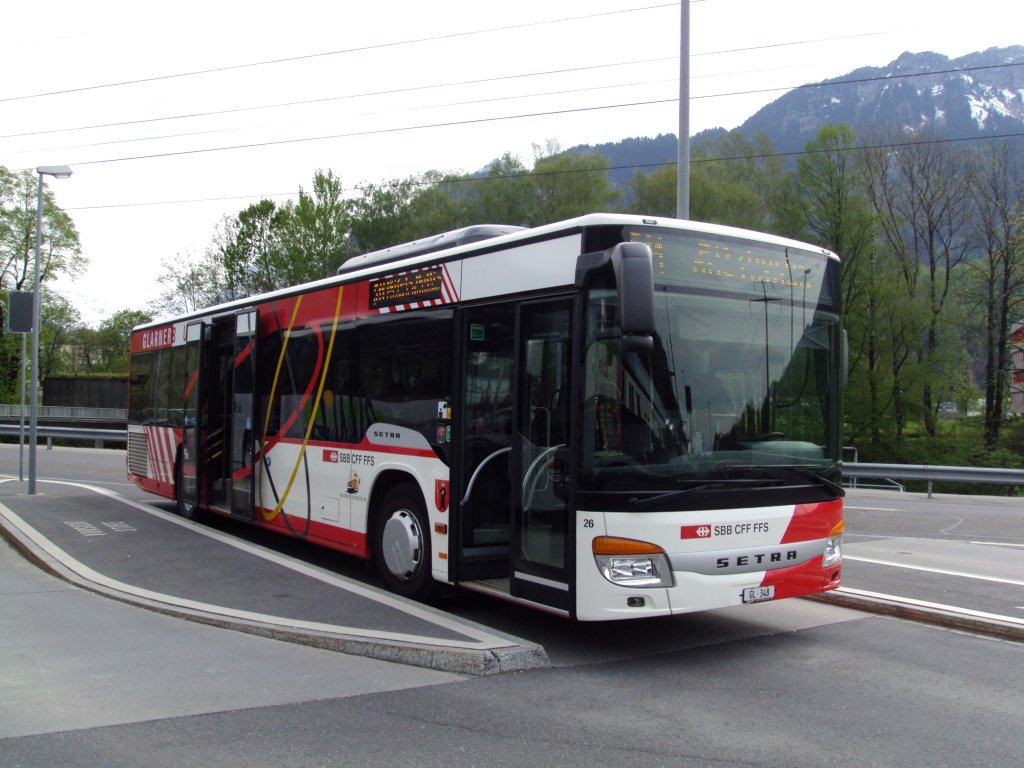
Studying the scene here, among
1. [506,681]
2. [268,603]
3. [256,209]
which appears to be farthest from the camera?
[256,209]

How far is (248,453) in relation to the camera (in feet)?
37.4

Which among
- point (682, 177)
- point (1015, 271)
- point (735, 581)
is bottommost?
point (735, 581)

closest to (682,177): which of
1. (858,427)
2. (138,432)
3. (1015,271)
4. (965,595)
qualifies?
(965,595)

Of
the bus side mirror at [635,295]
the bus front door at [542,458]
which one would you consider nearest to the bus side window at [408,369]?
the bus front door at [542,458]

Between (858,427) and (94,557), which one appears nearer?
(94,557)

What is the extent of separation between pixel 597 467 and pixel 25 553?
25.0 feet

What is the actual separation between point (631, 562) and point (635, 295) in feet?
5.89

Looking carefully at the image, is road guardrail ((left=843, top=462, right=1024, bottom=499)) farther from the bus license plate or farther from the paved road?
the bus license plate

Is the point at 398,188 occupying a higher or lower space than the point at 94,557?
higher

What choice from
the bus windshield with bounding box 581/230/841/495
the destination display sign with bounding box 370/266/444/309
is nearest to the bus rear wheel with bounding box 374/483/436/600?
the destination display sign with bounding box 370/266/444/309

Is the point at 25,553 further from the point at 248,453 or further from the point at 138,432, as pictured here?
the point at 138,432

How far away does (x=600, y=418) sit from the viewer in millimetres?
6180

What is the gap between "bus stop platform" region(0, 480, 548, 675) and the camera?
6289 millimetres

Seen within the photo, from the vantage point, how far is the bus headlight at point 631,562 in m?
6.09
